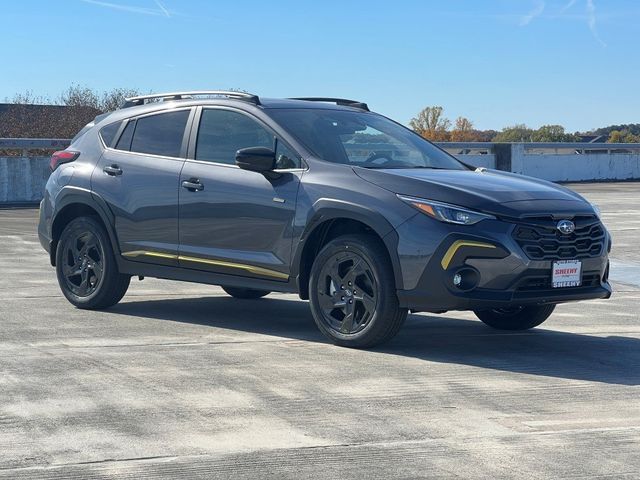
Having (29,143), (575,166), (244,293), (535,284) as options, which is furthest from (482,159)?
(535,284)

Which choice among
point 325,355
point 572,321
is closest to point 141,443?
point 325,355

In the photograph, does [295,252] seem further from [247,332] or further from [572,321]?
[572,321]

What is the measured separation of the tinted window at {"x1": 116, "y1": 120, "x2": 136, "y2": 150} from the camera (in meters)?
10.0

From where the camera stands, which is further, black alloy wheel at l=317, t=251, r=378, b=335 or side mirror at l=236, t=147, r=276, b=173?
side mirror at l=236, t=147, r=276, b=173

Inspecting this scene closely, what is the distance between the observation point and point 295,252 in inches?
334

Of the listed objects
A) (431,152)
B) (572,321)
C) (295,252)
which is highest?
(431,152)

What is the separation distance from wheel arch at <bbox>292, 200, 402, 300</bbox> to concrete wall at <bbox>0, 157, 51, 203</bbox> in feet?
65.4

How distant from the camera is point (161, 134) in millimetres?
9773

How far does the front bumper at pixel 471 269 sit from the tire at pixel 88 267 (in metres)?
2.96

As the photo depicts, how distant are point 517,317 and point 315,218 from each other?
1.97 meters

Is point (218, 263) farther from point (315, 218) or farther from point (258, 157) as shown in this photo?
point (315, 218)

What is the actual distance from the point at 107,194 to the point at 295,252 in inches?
82.2

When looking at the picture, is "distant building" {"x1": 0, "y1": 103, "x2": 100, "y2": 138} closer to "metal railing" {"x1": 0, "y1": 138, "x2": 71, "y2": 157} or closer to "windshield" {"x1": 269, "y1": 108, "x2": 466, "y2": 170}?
"metal railing" {"x1": 0, "y1": 138, "x2": 71, "y2": 157}

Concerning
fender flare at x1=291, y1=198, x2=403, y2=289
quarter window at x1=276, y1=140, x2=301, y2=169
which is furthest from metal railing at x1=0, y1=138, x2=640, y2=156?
fender flare at x1=291, y1=198, x2=403, y2=289
